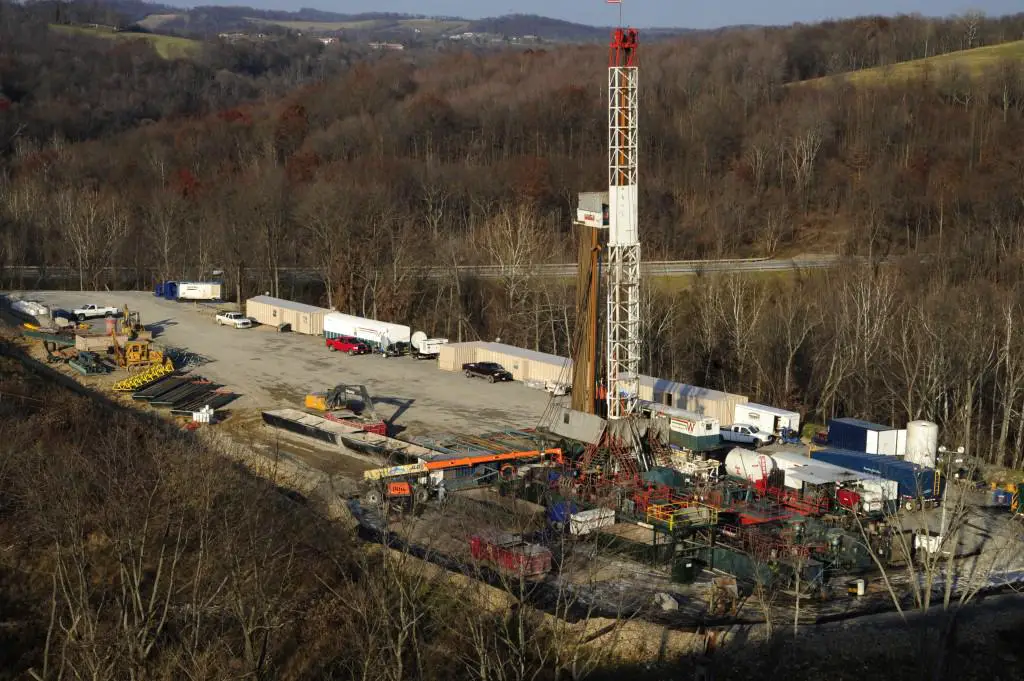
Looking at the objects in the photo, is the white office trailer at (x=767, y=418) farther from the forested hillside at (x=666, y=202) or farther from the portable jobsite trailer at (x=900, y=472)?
the forested hillside at (x=666, y=202)

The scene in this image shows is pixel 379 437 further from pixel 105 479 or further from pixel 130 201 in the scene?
pixel 130 201

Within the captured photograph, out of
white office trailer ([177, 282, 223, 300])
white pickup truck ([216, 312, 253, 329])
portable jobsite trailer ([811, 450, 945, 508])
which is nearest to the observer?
portable jobsite trailer ([811, 450, 945, 508])

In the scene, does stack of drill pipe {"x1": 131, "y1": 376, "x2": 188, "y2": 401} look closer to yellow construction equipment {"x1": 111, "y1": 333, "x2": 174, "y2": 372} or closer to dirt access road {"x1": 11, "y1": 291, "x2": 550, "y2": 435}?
dirt access road {"x1": 11, "y1": 291, "x2": 550, "y2": 435}

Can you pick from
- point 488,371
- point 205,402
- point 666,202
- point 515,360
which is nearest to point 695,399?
point 515,360

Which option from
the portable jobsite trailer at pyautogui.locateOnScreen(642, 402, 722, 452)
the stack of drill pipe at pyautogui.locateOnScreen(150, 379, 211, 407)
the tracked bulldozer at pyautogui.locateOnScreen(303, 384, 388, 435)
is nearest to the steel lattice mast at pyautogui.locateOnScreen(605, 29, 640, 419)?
the portable jobsite trailer at pyautogui.locateOnScreen(642, 402, 722, 452)

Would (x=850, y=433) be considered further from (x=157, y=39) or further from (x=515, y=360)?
(x=157, y=39)

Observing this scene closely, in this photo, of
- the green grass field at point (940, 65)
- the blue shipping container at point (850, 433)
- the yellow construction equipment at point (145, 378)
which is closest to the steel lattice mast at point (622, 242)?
the blue shipping container at point (850, 433)

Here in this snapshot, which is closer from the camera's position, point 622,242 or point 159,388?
point 622,242
